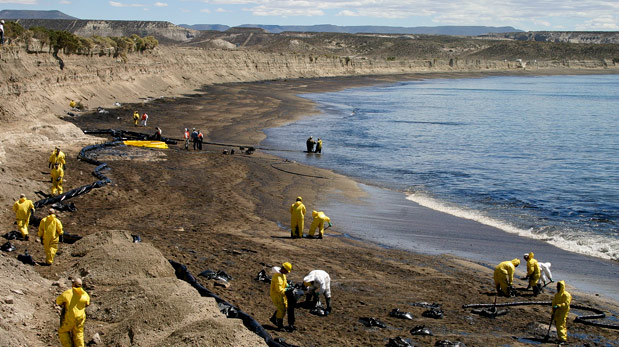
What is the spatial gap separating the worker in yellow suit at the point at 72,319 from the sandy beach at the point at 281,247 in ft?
3.02

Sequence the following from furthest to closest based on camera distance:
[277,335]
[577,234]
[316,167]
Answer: [316,167] < [577,234] < [277,335]

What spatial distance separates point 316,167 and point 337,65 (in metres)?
88.3

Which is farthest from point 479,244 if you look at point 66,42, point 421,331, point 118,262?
point 66,42

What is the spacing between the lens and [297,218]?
18328mm

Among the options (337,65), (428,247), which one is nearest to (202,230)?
(428,247)

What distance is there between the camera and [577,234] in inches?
843

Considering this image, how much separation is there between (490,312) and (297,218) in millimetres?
6462

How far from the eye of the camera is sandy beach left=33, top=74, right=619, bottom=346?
42.2ft

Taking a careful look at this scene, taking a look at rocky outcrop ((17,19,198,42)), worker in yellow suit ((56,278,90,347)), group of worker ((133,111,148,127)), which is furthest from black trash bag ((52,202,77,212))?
rocky outcrop ((17,19,198,42))

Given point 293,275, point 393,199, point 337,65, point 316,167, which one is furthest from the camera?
point 337,65

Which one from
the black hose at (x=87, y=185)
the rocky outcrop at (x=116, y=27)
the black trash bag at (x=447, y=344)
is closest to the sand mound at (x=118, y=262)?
the black trash bag at (x=447, y=344)

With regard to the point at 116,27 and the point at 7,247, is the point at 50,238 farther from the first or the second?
the point at 116,27

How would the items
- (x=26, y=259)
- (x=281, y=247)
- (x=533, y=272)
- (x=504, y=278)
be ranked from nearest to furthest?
(x=26, y=259) → (x=504, y=278) → (x=533, y=272) → (x=281, y=247)

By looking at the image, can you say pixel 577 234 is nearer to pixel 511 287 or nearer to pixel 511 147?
pixel 511 287
